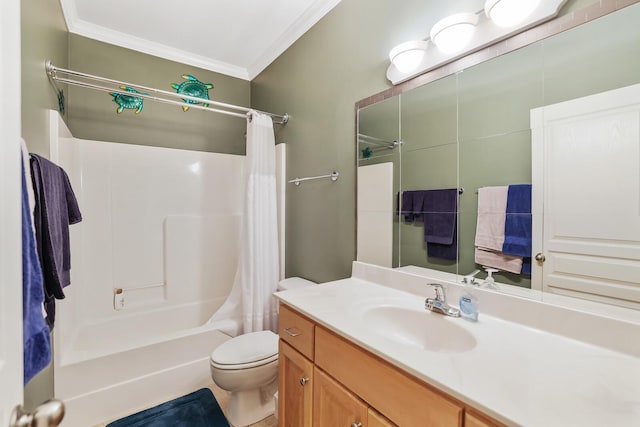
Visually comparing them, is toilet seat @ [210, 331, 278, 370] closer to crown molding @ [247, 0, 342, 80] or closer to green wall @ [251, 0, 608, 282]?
green wall @ [251, 0, 608, 282]

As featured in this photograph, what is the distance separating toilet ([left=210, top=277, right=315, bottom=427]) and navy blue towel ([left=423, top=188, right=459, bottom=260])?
1100 mm

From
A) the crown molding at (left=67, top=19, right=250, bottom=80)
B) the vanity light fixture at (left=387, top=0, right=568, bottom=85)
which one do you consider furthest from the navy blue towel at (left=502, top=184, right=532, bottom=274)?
the crown molding at (left=67, top=19, right=250, bottom=80)

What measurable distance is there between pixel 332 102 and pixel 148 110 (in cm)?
173

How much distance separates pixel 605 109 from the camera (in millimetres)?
844

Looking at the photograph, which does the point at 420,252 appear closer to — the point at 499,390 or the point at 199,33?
the point at 499,390

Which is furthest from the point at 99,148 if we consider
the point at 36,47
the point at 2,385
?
the point at 2,385

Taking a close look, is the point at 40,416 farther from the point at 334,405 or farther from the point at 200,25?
the point at 200,25

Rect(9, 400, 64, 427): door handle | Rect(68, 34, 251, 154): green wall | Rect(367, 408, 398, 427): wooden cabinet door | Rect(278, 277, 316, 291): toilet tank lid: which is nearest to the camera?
Rect(9, 400, 64, 427): door handle

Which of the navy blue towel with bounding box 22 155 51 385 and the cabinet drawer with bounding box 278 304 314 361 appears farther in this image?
the cabinet drawer with bounding box 278 304 314 361

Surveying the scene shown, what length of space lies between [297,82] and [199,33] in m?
0.89

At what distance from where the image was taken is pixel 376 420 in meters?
0.83

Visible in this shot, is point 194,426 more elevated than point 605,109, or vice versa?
point 605,109

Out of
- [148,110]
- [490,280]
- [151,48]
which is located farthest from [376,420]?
[151,48]

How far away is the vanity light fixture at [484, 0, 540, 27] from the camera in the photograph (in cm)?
98
